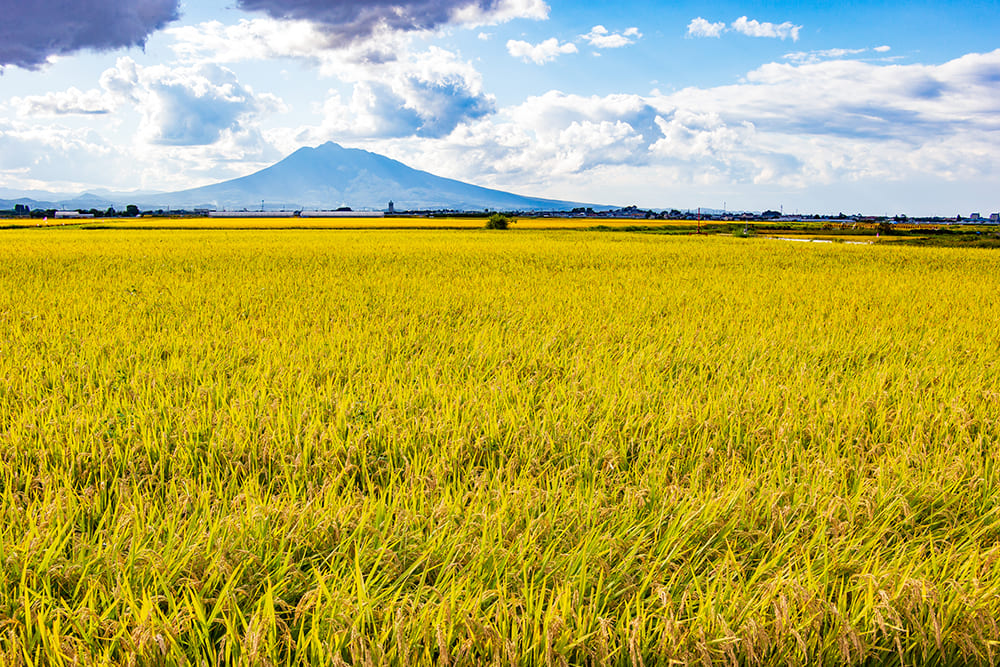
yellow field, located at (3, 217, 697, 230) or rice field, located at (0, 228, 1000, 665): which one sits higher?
yellow field, located at (3, 217, 697, 230)

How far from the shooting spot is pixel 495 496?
2.78 metres

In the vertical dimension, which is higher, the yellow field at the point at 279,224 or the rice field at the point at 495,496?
the yellow field at the point at 279,224

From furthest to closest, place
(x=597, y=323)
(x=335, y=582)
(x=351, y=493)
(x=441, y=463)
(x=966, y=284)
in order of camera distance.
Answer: (x=966, y=284) → (x=597, y=323) → (x=441, y=463) → (x=351, y=493) → (x=335, y=582)

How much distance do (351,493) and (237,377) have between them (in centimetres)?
251

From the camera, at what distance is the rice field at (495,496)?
1.90 meters

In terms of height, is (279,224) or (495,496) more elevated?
(279,224)

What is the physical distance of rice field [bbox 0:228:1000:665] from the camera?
74.9 inches

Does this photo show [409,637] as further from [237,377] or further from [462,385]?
[237,377]

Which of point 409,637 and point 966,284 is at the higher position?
point 966,284

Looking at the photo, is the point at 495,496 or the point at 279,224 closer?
the point at 495,496

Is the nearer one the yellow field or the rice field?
the rice field

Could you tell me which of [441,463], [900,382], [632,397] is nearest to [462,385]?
[632,397]

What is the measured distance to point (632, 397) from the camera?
4215mm

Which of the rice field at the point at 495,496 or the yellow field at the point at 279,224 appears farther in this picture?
the yellow field at the point at 279,224
